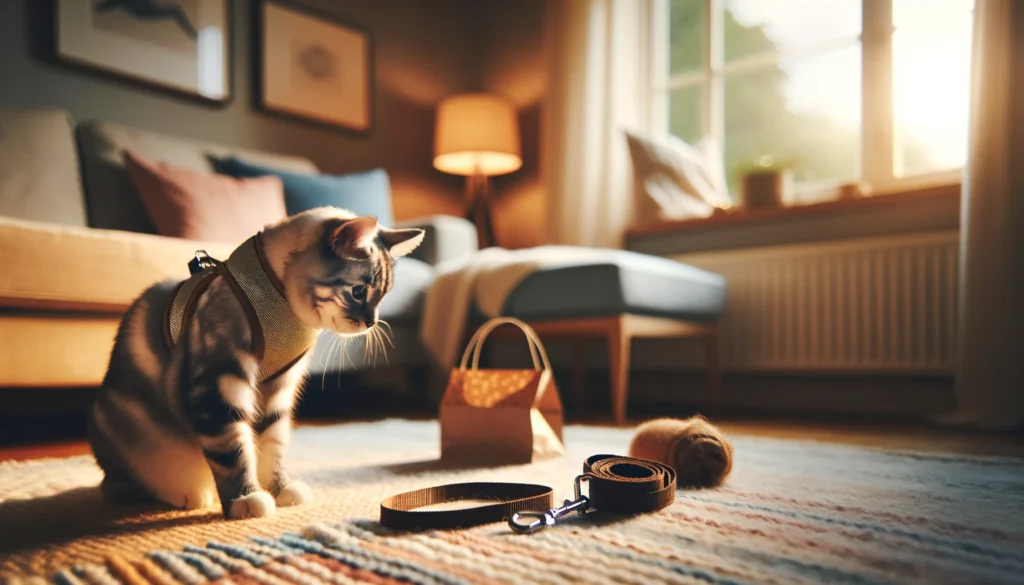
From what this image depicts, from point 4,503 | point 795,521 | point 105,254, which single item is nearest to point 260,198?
point 105,254

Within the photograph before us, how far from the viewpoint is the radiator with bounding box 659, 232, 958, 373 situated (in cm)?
223

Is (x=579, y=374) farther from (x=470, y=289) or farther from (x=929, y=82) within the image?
(x=929, y=82)

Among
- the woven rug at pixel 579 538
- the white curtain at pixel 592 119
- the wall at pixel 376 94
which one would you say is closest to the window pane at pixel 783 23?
the white curtain at pixel 592 119

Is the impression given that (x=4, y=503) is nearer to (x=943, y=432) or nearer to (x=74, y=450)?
(x=74, y=450)

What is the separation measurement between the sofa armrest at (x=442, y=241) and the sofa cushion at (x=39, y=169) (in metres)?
1.12

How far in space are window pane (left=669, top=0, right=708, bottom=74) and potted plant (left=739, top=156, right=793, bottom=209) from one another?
0.74 m

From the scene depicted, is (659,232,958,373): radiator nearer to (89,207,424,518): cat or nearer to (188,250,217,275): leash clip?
(89,207,424,518): cat

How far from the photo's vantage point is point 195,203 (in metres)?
2.15

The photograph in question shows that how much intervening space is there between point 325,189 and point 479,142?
88cm

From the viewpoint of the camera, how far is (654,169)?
285 centimetres

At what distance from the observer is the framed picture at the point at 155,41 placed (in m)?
2.43

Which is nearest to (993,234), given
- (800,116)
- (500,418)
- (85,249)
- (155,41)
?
(800,116)

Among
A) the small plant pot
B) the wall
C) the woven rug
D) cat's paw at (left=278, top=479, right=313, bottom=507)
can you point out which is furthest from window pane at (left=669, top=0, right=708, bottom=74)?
cat's paw at (left=278, top=479, right=313, bottom=507)

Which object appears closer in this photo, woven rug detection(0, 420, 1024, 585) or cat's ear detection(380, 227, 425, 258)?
woven rug detection(0, 420, 1024, 585)
